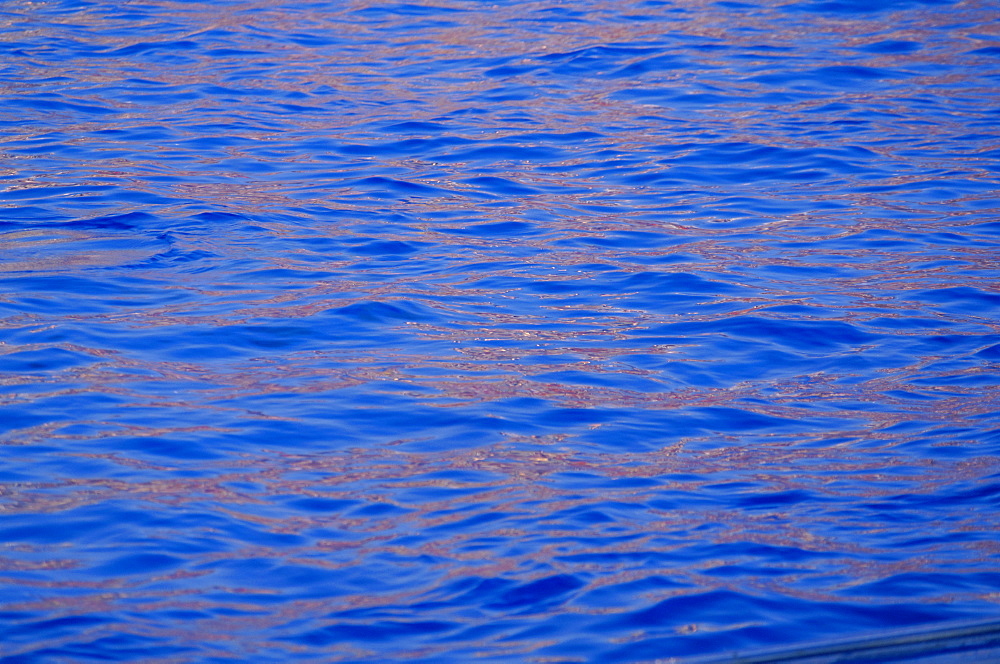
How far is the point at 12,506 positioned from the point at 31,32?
9297mm

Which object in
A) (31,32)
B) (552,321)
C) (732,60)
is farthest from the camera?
(31,32)

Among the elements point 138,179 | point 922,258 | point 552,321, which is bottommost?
point 552,321

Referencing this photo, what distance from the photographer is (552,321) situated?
582cm

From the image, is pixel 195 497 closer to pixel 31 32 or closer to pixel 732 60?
pixel 732 60

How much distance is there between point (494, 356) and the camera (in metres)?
5.42

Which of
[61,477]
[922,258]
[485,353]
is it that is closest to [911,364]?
[922,258]

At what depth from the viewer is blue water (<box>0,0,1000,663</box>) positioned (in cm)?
354

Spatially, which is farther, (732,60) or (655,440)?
(732,60)

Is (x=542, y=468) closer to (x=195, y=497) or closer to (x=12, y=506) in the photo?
(x=195, y=497)

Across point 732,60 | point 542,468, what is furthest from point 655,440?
point 732,60

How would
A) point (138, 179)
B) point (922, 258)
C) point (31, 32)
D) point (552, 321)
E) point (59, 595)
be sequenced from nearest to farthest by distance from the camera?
point (59, 595) < point (552, 321) < point (922, 258) < point (138, 179) < point (31, 32)

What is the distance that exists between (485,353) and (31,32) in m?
8.63

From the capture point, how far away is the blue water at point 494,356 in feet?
11.6

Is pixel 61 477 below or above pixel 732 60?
below
